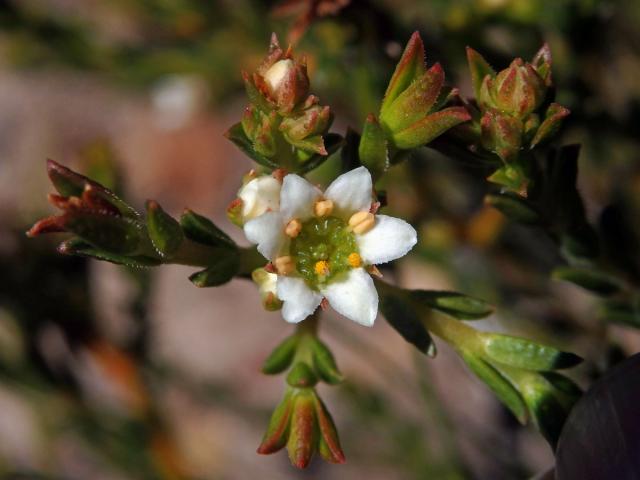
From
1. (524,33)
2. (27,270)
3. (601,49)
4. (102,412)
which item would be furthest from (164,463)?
(601,49)

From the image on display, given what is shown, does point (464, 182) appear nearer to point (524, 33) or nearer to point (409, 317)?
point (524, 33)

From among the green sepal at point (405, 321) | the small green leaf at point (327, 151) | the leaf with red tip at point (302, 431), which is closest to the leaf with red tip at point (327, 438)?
the leaf with red tip at point (302, 431)

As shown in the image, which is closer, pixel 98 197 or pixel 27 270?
pixel 98 197

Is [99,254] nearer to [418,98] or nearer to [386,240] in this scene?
[386,240]

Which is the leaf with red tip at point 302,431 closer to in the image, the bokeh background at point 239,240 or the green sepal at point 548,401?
the green sepal at point 548,401

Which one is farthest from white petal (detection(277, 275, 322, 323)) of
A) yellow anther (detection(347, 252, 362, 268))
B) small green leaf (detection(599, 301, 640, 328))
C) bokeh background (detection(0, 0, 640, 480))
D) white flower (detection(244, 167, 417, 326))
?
small green leaf (detection(599, 301, 640, 328))

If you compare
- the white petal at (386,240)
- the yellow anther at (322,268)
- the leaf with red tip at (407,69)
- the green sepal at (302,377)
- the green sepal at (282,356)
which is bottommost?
the green sepal at (302,377)
